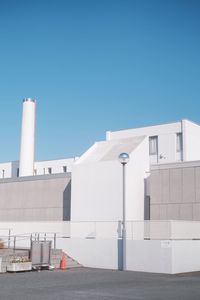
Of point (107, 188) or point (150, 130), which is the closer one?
point (107, 188)

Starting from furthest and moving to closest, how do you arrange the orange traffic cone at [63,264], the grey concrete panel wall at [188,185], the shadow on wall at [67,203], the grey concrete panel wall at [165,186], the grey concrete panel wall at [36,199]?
the grey concrete panel wall at [36,199] < the shadow on wall at [67,203] < the grey concrete panel wall at [165,186] < the grey concrete panel wall at [188,185] < the orange traffic cone at [63,264]

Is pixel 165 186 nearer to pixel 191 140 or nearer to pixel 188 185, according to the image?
pixel 188 185

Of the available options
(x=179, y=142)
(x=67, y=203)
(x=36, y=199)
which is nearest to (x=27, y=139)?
(x=36, y=199)

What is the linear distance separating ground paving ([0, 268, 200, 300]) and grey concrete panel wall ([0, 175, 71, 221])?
1369 centimetres

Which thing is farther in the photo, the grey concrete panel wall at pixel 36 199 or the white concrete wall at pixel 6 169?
the white concrete wall at pixel 6 169

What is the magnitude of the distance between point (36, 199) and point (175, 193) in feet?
41.3

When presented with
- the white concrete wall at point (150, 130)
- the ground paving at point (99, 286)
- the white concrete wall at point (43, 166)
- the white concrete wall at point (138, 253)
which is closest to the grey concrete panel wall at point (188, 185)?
the white concrete wall at point (138, 253)

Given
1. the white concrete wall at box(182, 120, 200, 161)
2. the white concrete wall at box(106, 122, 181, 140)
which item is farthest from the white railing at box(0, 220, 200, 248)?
the white concrete wall at box(106, 122, 181, 140)


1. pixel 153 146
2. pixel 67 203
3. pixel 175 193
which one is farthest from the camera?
pixel 153 146

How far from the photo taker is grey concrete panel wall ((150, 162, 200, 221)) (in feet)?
95.7

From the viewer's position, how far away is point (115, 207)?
3078 centimetres

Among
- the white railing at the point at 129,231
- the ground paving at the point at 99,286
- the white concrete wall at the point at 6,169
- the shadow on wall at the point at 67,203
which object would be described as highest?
the white concrete wall at the point at 6,169

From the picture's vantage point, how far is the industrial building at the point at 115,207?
2345 cm

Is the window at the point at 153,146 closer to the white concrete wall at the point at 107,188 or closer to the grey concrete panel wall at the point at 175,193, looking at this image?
the white concrete wall at the point at 107,188
